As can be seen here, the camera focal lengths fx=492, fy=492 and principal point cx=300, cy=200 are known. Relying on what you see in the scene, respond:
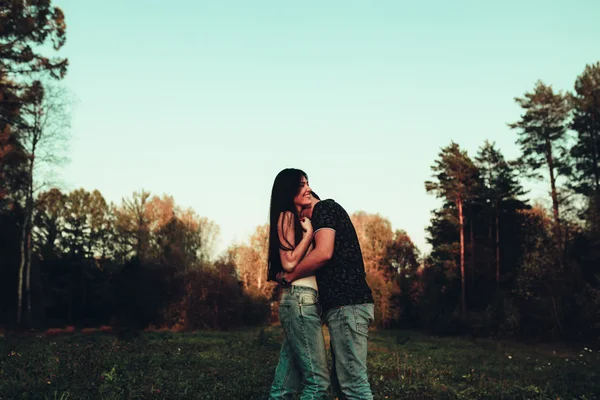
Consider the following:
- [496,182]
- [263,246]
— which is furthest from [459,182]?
[263,246]

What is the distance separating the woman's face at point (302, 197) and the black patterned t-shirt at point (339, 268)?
0.09 meters

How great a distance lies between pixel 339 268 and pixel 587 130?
29.7m

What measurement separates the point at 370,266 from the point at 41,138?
94.7 feet

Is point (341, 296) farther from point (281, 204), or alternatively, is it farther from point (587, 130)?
point (587, 130)

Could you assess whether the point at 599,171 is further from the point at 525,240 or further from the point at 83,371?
the point at 83,371

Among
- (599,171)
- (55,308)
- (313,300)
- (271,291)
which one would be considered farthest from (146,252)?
(313,300)

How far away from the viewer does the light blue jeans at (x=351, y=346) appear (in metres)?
3.62

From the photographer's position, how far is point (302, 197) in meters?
3.87

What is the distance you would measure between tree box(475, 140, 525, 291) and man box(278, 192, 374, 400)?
32640 millimetres

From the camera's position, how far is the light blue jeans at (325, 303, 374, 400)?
3.62 metres

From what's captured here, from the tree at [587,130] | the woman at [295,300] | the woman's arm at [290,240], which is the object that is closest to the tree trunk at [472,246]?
the tree at [587,130]

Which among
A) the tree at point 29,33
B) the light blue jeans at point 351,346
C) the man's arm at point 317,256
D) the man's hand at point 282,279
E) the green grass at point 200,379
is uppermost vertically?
the tree at point 29,33

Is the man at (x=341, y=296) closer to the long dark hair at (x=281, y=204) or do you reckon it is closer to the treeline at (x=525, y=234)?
the long dark hair at (x=281, y=204)

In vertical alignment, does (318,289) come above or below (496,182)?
below
